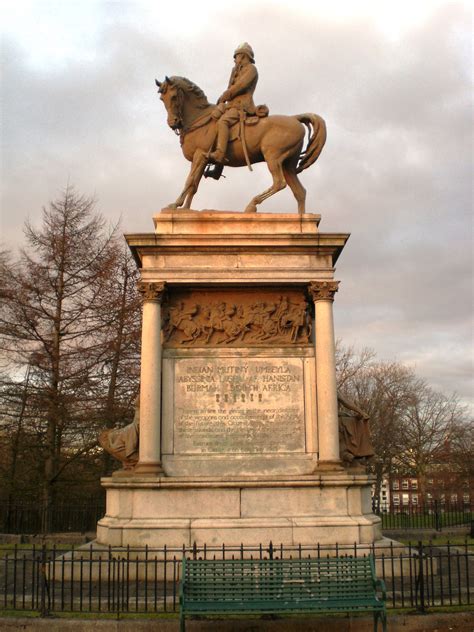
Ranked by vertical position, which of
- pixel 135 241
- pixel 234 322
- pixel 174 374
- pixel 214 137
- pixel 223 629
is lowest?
pixel 223 629

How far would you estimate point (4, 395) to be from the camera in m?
26.1

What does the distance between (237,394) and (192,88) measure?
21.9ft

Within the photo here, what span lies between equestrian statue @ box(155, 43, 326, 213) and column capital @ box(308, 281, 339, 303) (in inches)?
88.8

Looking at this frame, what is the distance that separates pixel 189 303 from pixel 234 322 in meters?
0.99

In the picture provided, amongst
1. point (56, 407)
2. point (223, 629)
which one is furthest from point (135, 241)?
point (56, 407)

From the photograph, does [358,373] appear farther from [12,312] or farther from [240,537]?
[240,537]

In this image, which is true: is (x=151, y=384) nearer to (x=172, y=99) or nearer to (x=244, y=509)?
(x=244, y=509)

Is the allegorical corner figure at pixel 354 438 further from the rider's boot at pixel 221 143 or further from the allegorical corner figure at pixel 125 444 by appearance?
the rider's boot at pixel 221 143

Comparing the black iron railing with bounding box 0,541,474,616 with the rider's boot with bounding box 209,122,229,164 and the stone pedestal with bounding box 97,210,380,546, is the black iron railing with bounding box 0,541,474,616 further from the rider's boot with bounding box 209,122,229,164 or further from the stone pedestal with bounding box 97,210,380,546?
the rider's boot with bounding box 209,122,229,164

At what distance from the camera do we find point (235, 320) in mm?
13492

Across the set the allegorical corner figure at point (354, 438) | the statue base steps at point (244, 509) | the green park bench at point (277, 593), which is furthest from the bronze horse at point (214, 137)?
the green park bench at point (277, 593)

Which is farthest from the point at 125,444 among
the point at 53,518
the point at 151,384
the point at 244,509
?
the point at 53,518

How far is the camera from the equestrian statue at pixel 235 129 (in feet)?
47.4

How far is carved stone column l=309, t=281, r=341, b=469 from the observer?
1254cm
